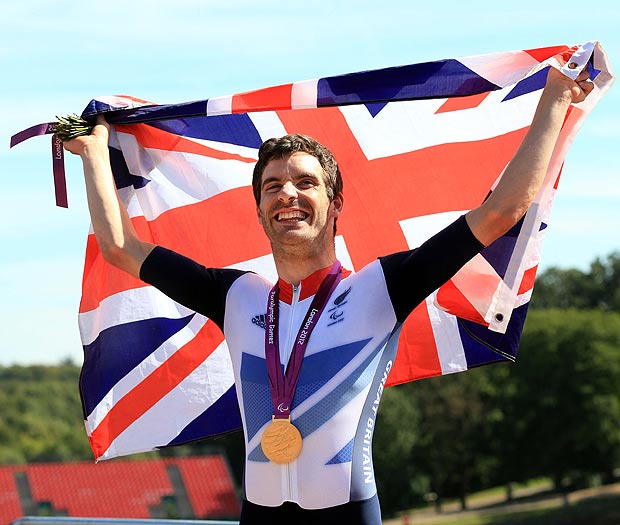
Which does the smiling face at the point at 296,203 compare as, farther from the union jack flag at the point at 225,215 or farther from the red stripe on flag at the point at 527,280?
the red stripe on flag at the point at 527,280

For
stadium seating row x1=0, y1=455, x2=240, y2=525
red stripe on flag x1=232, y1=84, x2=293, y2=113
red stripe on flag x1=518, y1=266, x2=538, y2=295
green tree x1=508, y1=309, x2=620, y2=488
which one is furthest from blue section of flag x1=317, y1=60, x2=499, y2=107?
stadium seating row x1=0, y1=455, x2=240, y2=525

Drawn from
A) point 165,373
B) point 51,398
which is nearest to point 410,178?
point 165,373

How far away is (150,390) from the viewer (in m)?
4.60

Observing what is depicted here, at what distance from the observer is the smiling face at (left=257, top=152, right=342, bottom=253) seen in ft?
11.7

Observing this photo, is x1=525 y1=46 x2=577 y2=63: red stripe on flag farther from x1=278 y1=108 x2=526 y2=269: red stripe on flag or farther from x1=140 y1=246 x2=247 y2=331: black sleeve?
x1=140 y1=246 x2=247 y2=331: black sleeve

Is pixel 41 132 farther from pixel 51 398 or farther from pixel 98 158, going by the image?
pixel 51 398

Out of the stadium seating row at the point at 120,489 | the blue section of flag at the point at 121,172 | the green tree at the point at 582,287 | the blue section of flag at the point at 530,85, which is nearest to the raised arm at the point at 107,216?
the blue section of flag at the point at 121,172

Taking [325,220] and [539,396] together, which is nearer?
[325,220]

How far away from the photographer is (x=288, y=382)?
3.45 metres

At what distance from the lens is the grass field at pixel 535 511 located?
54906mm

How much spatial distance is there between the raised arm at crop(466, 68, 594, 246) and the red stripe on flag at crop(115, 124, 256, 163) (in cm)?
167

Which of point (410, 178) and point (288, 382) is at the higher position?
point (410, 178)

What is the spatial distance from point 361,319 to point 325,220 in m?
0.37

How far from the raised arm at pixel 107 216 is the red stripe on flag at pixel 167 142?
16.1 inches
